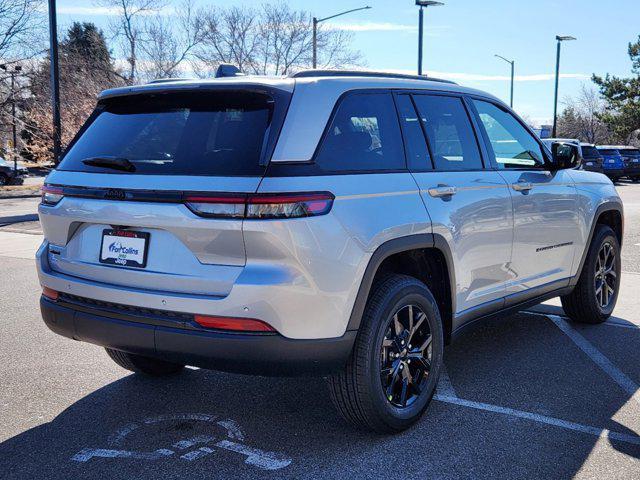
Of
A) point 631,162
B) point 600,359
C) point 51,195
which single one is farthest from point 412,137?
point 631,162

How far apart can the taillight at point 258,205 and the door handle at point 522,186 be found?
1.97m

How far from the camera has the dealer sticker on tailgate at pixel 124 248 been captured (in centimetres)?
346

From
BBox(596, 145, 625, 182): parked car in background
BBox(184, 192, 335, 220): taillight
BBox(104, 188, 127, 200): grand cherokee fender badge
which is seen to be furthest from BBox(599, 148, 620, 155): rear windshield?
BBox(104, 188, 127, 200): grand cherokee fender badge

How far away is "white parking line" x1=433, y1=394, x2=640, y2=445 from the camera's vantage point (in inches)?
151

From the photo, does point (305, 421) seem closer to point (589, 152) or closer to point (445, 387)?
point (445, 387)

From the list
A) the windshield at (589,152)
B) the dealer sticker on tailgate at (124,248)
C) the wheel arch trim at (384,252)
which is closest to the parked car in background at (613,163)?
the windshield at (589,152)

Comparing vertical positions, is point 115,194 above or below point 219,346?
above

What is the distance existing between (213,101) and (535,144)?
109 inches

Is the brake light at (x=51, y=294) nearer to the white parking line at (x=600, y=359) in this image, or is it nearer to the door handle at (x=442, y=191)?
the door handle at (x=442, y=191)

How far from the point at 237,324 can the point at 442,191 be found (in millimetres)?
1480

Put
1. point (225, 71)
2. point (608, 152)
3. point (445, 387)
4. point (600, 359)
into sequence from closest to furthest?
point (225, 71)
point (445, 387)
point (600, 359)
point (608, 152)

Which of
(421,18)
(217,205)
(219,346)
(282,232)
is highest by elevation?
(421,18)

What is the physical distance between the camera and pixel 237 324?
10.7 ft

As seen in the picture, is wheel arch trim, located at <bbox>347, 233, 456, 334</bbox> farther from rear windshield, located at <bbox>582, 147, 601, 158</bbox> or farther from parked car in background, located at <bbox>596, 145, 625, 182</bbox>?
parked car in background, located at <bbox>596, 145, 625, 182</bbox>
